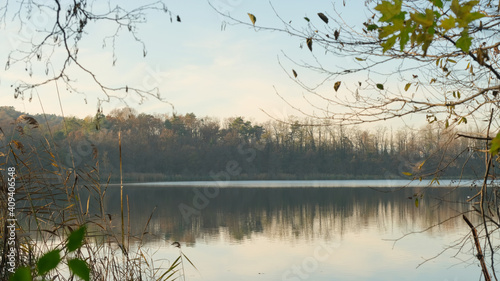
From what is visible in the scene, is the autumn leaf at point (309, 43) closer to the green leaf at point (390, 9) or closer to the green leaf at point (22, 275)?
the green leaf at point (390, 9)

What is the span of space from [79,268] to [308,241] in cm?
1093

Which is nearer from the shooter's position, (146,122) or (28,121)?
(28,121)

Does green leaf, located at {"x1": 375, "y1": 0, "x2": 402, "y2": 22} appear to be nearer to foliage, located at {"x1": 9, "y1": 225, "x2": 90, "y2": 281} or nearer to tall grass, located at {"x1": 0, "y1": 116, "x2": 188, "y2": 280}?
foliage, located at {"x1": 9, "y1": 225, "x2": 90, "y2": 281}

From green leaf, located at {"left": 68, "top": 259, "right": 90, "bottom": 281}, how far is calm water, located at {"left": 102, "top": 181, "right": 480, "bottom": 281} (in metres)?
3.55

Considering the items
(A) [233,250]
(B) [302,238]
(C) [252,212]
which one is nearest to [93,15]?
(A) [233,250]

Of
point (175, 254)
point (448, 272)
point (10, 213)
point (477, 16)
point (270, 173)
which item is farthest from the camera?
point (270, 173)

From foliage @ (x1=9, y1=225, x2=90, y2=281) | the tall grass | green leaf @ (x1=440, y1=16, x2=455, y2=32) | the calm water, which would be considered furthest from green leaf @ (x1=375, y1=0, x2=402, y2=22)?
the calm water

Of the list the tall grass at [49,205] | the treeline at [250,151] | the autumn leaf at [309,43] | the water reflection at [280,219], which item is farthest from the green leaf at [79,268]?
the treeline at [250,151]

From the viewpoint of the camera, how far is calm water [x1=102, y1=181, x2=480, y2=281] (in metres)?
8.05

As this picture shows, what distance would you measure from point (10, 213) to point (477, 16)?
7.42 feet

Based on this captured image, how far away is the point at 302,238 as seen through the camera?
1159 cm

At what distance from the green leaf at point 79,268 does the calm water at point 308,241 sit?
3.55 meters

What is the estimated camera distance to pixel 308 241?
11.2 m

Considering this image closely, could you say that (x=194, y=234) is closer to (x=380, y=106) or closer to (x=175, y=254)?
(x=175, y=254)
